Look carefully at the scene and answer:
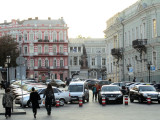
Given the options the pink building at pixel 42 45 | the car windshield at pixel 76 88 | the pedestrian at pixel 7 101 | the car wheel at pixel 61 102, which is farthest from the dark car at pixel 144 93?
the pink building at pixel 42 45

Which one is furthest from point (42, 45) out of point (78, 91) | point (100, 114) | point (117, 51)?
point (100, 114)

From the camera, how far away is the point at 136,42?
66250 mm

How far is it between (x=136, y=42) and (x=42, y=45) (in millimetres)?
60775

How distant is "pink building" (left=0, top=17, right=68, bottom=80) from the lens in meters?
123

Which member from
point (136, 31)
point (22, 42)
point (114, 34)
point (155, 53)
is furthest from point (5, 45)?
point (155, 53)

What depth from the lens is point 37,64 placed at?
12319 cm

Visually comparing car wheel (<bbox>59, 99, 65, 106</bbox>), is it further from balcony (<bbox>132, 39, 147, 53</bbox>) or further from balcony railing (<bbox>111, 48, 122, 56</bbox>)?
balcony railing (<bbox>111, 48, 122, 56</bbox>)

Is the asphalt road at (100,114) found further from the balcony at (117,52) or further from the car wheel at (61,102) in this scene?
the balcony at (117,52)

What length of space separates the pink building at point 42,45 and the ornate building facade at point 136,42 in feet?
107

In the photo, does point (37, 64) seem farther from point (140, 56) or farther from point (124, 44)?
point (140, 56)

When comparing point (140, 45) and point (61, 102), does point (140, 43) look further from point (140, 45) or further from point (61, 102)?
point (61, 102)

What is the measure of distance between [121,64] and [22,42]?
49.1m

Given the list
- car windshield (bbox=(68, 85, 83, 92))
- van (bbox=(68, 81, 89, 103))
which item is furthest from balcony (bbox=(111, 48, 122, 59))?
car windshield (bbox=(68, 85, 83, 92))

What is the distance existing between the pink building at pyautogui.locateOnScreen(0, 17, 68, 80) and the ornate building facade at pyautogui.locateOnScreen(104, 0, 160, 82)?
32545 millimetres
